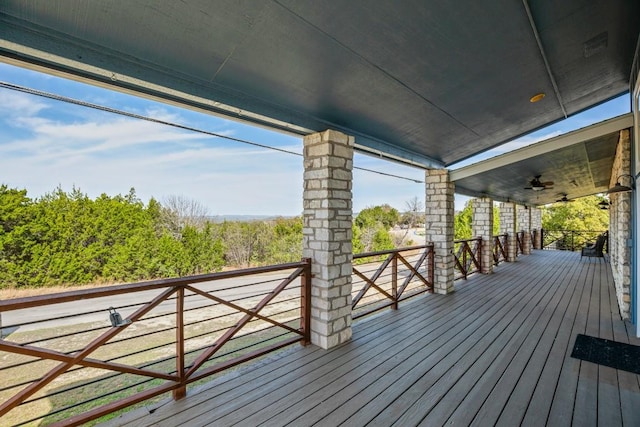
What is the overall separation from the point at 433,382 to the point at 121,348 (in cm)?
587

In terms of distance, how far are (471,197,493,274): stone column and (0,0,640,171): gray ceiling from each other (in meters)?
4.96

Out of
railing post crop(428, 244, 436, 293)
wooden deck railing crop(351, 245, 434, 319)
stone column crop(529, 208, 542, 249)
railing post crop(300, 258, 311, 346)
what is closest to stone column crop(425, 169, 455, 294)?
railing post crop(428, 244, 436, 293)

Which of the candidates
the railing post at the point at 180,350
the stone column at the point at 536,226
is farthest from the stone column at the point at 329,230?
the stone column at the point at 536,226

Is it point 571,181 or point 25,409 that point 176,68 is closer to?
point 25,409

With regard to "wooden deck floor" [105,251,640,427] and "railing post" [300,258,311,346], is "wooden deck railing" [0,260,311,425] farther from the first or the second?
"wooden deck floor" [105,251,640,427]

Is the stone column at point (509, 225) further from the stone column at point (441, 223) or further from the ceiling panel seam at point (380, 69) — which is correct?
the ceiling panel seam at point (380, 69)

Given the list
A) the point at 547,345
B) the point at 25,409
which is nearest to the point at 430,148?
the point at 547,345

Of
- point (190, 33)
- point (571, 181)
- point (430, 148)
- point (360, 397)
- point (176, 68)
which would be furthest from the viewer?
point (571, 181)

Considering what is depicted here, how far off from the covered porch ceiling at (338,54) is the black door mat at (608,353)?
297 centimetres

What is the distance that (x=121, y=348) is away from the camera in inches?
227

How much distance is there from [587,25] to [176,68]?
3.58 meters

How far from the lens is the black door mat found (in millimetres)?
2941

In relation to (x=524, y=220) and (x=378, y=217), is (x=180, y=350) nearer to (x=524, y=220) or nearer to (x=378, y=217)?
(x=524, y=220)

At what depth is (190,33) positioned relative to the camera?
6.17 ft
